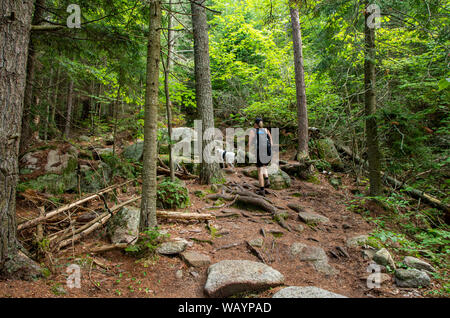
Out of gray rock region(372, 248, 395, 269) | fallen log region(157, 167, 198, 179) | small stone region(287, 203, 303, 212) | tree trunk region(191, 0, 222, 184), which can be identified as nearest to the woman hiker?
small stone region(287, 203, 303, 212)

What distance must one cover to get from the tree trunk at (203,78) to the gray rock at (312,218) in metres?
2.82

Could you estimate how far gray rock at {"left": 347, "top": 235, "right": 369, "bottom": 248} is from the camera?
14.8ft

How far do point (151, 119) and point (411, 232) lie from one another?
6332 millimetres

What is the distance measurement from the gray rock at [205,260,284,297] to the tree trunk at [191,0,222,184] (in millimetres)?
3916

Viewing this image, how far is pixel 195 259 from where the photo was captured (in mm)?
3643

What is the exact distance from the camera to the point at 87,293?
2811 mm

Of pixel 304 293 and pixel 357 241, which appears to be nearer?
pixel 304 293

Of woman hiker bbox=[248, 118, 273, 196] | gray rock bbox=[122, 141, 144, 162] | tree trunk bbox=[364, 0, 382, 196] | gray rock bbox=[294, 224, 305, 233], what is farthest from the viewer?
gray rock bbox=[122, 141, 144, 162]

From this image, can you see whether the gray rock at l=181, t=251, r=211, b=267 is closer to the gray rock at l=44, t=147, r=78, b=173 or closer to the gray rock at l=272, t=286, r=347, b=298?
the gray rock at l=272, t=286, r=347, b=298

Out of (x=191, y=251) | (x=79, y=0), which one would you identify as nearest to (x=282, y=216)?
(x=191, y=251)

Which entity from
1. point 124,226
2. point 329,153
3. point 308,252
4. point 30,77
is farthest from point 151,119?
point 329,153

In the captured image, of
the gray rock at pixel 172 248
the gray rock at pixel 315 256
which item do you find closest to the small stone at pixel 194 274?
the gray rock at pixel 172 248

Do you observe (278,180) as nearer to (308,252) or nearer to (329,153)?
(308,252)

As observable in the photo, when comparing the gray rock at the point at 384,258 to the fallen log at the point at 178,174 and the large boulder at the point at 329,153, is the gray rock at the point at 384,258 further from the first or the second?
the large boulder at the point at 329,153
